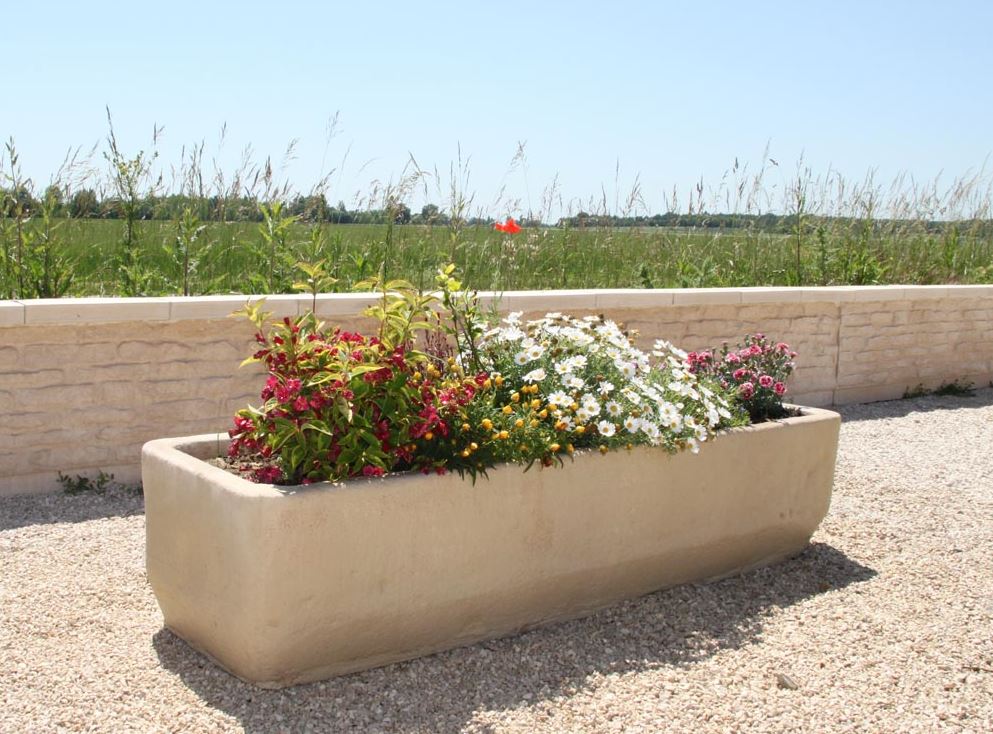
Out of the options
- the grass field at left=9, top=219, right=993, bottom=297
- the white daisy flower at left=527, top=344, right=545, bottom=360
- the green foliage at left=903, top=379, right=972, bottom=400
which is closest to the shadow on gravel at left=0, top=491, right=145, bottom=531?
the grass field at left=9, top=219, right=993, bottom=297

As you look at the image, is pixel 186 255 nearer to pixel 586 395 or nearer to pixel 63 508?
pixel 63 508

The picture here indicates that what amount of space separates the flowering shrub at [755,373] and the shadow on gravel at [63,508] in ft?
8.37

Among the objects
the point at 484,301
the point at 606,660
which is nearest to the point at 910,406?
the point at 484,301

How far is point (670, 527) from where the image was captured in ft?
12.2

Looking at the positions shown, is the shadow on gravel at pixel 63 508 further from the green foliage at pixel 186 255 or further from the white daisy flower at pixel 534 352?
the white daisy flower at pixel 534 352

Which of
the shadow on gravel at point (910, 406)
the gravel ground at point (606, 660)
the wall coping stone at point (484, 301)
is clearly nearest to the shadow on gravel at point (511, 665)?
the gravel ground at point (606, 660)

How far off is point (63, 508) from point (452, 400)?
229 centimetres

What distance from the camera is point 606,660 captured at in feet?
10.7

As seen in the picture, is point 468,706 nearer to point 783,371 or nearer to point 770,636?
point 770,636

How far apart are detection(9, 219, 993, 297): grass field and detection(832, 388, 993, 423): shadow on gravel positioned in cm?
114

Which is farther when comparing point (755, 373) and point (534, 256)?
point (534, 256)

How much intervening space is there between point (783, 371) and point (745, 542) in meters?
0.83

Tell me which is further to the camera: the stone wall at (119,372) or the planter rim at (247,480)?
the stone wall at (119,372)

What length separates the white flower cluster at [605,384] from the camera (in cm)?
354
